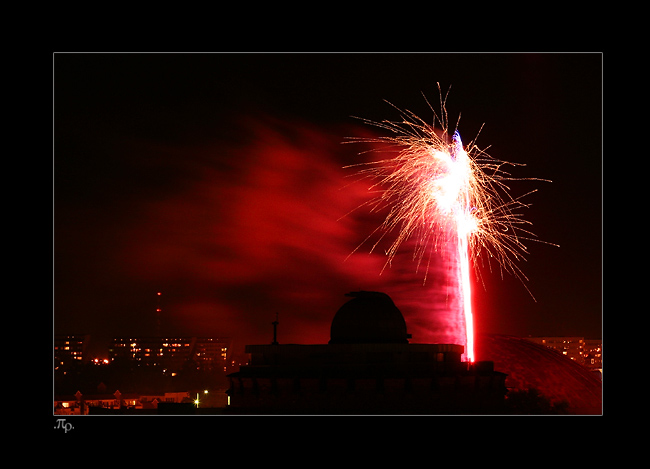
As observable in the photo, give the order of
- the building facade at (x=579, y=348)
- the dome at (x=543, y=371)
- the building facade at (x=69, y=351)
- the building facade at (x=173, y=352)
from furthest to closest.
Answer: the building facade at (x=173, y=352) < the building facade at (x=69, y=351) < the building facade at (x=579, y=348) < the dome at (x=543, y=371)

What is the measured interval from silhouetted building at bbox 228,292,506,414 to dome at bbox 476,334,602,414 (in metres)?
18.1

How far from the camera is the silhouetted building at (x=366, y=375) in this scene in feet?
188

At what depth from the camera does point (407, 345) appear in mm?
59094

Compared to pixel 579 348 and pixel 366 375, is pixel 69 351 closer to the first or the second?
pixel 579 348

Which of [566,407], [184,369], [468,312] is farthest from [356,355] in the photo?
[184,369]

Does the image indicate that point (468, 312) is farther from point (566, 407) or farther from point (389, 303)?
point (566, 407)

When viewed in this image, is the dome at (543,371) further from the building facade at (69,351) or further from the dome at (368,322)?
the building facade at (69,351)

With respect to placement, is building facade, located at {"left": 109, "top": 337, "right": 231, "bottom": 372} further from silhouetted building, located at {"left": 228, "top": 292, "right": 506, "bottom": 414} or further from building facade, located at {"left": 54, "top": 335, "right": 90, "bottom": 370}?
silhouetted building, located at {"left": 228, "top": 292, "right": 506, "bottom": 414}

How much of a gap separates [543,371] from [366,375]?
A: 28215mm

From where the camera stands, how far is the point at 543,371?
80000mm

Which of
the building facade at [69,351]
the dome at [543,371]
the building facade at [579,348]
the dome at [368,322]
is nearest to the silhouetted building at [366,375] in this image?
the dome at [368,322]

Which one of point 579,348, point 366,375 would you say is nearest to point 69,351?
point 579,348

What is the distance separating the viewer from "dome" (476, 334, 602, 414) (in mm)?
77250

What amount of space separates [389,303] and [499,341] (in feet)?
84.7
